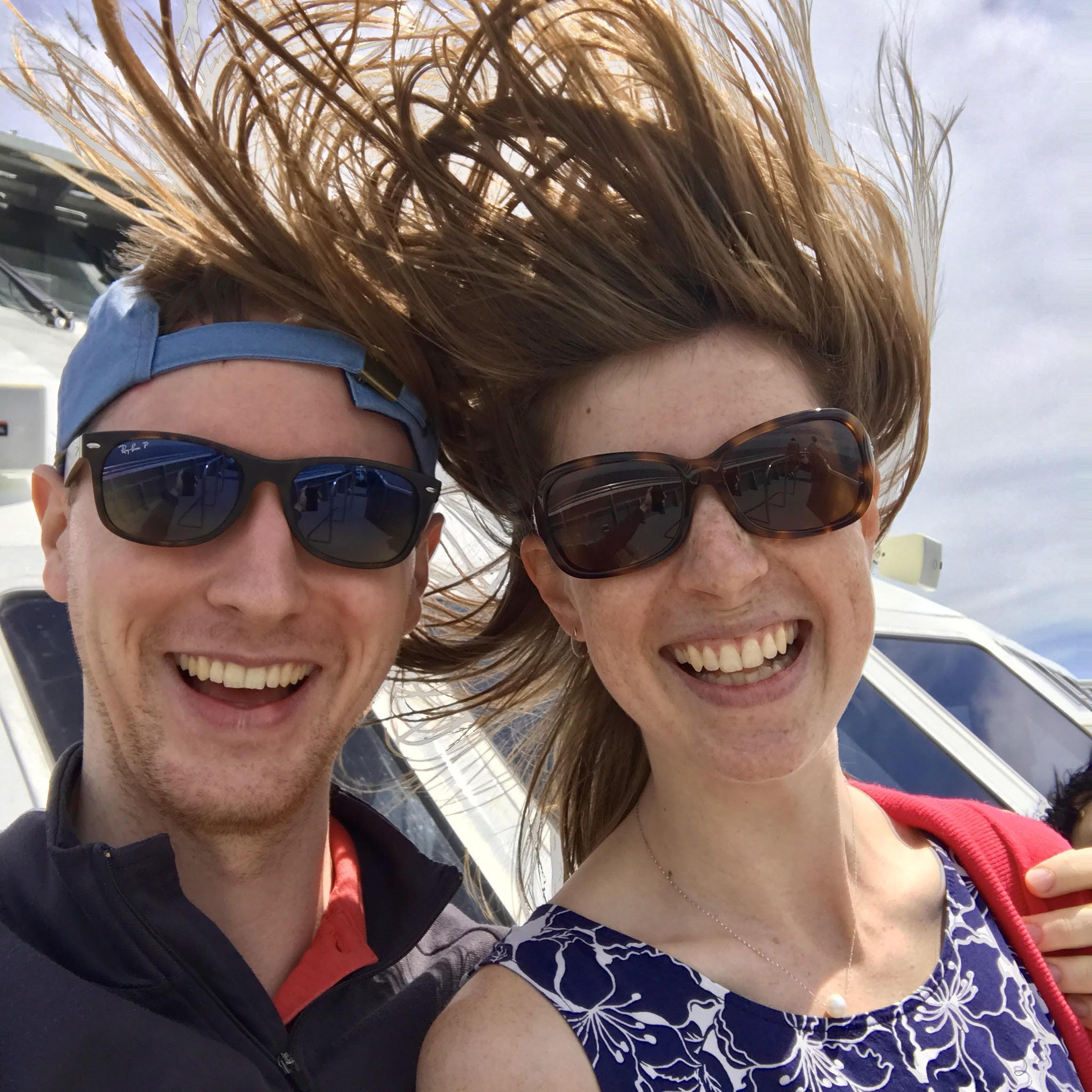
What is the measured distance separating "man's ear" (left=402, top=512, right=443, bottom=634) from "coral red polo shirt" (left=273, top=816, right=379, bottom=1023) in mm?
515

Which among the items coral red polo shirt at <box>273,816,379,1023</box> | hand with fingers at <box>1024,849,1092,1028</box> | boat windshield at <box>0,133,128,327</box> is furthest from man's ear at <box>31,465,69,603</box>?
Result: boat windshield at <box>0,133,128,327</box>

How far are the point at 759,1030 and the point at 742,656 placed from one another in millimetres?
592

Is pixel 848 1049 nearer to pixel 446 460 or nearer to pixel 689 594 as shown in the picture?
pixel 689 594

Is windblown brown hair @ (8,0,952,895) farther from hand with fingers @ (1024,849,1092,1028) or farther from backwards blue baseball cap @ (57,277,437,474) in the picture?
hand with fingers @ (1024,849,1092,1028)

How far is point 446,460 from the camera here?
6.99ft

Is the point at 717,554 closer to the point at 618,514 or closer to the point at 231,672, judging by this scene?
the point at 618,514

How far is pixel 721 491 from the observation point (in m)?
1.58

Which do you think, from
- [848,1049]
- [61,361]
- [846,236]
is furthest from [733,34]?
[61,361]

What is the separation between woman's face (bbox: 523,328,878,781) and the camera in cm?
158

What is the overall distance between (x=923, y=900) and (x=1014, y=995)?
8.8 inches

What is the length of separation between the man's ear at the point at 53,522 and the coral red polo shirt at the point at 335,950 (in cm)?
78

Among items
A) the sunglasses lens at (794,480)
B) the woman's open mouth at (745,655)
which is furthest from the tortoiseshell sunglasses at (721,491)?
the woman's open mouth at (745,655)

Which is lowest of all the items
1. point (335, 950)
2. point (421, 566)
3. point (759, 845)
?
point (335, 950)

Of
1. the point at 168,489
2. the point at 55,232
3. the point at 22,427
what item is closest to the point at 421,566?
the point at 168,489
